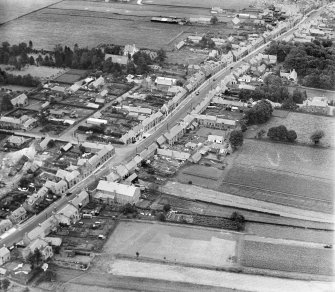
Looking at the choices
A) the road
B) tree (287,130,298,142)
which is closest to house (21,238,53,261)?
the road

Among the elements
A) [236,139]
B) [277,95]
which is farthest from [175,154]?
[277,95]

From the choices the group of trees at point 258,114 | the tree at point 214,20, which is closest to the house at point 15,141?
the group of trees at point 258,114

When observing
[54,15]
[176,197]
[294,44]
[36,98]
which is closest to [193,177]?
[176,197]

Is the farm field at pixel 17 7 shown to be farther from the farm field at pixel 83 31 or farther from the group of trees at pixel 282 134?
the group of trees at pixel 282 134

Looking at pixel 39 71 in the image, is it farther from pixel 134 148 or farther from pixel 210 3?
pixel 210 3

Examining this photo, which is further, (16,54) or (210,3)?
(210,3)
